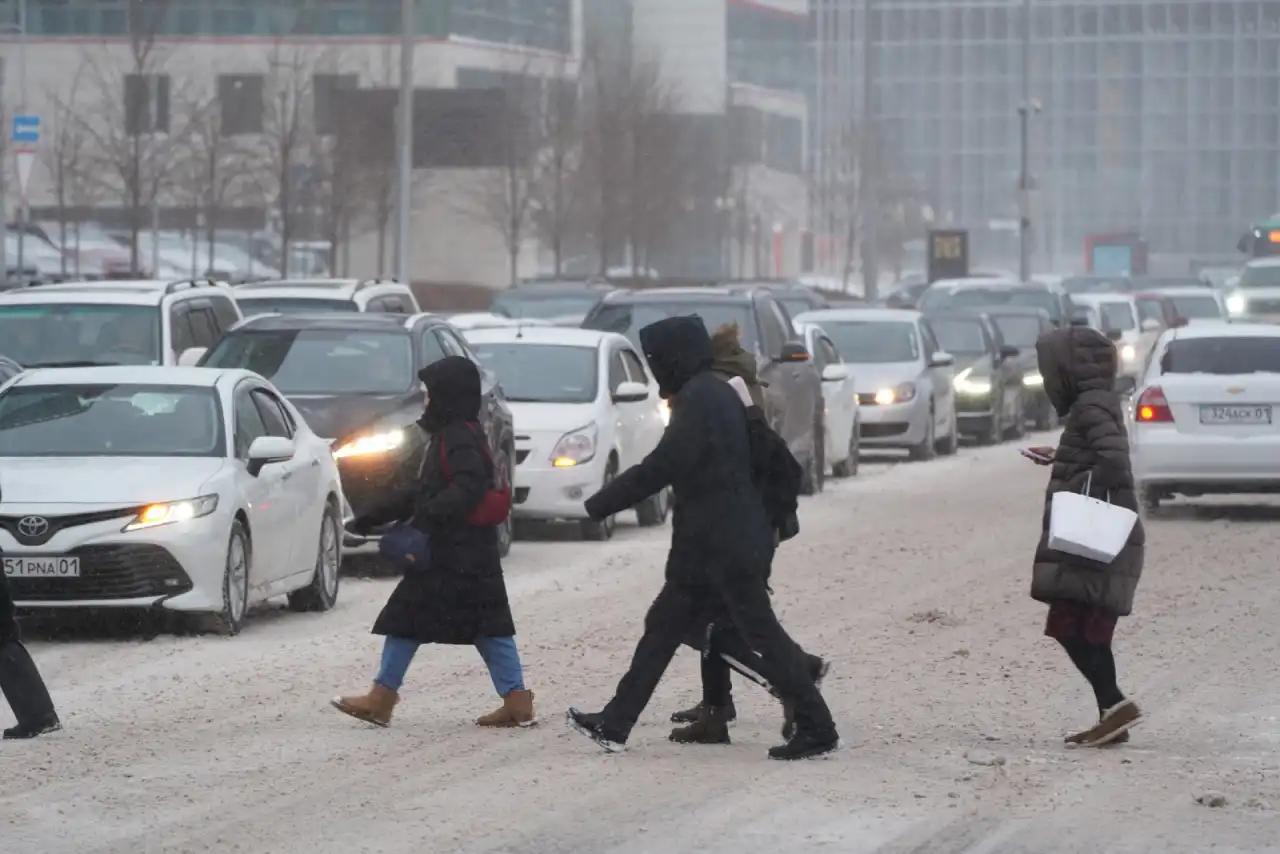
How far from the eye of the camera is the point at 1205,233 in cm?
14188

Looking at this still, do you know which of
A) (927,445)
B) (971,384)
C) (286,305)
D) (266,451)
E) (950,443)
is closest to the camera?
(266,451)

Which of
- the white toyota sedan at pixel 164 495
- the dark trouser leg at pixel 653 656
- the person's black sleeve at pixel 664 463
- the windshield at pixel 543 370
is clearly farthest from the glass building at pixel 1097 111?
the person's black sleeve at pixel 664 463

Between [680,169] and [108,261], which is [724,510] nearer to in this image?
[108,261]

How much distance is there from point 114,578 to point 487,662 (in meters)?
3.41

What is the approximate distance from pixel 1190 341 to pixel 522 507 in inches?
227

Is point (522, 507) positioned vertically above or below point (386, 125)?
below

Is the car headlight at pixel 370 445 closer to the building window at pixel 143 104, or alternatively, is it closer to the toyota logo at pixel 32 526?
the toyota logo at pixel 32 526

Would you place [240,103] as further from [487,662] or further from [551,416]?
[487,662]

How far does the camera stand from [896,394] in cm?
2986

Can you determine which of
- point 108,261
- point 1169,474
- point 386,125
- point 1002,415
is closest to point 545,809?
point 1169,474

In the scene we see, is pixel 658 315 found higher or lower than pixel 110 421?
higher

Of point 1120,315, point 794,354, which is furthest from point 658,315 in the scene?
point 1120,315

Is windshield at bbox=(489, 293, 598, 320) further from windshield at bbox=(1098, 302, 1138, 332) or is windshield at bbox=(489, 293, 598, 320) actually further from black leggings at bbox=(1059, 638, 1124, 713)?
black leggings at bbox=(1059, 638, 1124, 713)

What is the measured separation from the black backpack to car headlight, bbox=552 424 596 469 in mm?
9897
